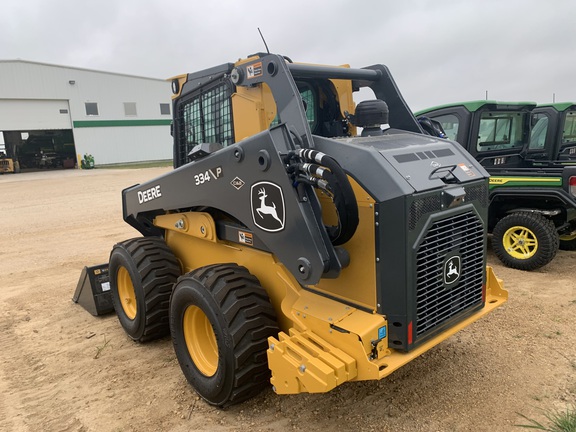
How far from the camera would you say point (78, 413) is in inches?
124

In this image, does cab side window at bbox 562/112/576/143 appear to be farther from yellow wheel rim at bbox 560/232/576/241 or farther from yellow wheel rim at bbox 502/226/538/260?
yellow wheel rim at bbox 502/226/538/260

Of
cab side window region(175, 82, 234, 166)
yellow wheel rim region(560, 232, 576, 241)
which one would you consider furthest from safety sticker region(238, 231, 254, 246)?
yellow wheel rim region(560, 232, 576, 241)

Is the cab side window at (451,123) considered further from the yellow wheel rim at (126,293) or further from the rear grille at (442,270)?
the yellow wheel rim at (126,293)

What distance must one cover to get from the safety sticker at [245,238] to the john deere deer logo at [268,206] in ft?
1.13

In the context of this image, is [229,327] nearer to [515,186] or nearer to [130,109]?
[515,186]

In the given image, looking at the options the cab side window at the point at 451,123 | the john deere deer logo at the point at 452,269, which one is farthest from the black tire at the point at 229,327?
the cab side window at the point at 451,123

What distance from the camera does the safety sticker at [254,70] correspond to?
9.98 feet

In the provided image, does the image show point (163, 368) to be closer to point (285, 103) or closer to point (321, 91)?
point (285, 103)

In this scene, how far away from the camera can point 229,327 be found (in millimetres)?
2846

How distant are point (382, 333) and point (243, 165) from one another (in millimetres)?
1295

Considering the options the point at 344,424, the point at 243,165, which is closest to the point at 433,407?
the point at 344,424

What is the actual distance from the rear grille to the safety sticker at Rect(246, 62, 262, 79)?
4.92ft

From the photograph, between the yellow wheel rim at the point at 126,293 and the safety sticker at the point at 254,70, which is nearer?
the safety sticker at the point at 254,70

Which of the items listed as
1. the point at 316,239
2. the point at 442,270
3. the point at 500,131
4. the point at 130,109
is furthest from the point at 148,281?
the point at 130,109
